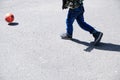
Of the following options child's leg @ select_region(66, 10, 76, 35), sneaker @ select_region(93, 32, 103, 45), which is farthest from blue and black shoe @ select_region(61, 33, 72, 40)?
sneaker @ select_region(93, 32, 103, 45)

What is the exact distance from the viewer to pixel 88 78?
6270 mm

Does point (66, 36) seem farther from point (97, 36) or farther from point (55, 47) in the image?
point (97, 36)

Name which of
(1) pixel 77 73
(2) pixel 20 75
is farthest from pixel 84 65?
(2) pixel 20 75

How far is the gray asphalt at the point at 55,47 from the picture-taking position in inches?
258

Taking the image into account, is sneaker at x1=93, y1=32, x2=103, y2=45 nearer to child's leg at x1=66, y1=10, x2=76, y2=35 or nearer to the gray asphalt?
the gray asphalt

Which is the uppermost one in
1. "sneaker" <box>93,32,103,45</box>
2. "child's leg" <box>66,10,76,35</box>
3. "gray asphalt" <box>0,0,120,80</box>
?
"child's leg" <box>66,10,76,35</box>

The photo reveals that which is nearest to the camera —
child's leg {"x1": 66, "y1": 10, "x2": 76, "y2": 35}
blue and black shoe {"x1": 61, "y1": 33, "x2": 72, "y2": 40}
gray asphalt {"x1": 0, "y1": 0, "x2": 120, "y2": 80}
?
gray asphalt {"x1": 0, "y1": 0, "x2": 120, "y2": 80}

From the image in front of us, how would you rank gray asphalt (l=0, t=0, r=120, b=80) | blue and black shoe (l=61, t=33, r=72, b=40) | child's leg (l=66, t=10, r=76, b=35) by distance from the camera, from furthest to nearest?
blue and black shoe (l=61, t=33, r=72, b=40) < child's leg (l=66, t=10, r=76, b=35) < gray asphalt (l=0, t=0, r=120, b=80)

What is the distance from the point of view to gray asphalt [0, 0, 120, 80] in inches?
258

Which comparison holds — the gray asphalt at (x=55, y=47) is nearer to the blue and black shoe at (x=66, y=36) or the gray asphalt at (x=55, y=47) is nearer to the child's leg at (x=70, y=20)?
the blue and black shoe at (x=66, y=36)

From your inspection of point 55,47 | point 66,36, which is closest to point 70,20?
point 66,36

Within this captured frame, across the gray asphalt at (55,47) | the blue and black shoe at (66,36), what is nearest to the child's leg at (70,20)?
the blue and black shoe at (66,36)

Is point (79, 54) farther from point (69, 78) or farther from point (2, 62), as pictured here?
point (2, 62)

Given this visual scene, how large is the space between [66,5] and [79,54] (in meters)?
1.16
